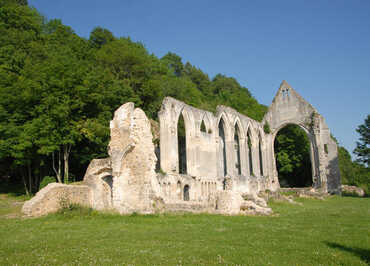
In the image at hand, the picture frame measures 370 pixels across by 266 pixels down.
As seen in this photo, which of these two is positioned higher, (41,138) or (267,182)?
(41,138)

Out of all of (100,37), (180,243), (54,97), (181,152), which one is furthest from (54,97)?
(100,37)

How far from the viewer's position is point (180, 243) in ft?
21.2

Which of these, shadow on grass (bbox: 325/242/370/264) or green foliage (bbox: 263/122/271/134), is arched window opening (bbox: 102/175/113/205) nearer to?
shadow on grass (bbox: 325/242/370/264)

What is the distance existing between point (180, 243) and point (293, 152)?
31.5 m

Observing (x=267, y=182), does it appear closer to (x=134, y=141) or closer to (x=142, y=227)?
(x=134, y=141)

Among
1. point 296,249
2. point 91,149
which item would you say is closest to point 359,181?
point 91,149

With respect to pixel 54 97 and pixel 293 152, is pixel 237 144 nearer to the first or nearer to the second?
pixel 293 152

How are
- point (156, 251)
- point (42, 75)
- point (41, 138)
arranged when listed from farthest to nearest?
point (42, 75) < point (41, 138) < point (156, 251)

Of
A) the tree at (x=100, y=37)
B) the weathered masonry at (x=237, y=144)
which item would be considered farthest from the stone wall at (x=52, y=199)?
the tree at (x=100, y=37)

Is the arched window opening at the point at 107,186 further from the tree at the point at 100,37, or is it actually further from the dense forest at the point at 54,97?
the tree at the point at 100,37

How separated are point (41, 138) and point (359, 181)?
3718 cm

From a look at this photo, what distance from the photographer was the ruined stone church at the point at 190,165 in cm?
1237

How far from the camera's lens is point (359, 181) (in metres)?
39.2

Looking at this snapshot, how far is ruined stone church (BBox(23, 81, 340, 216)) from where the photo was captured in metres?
12.4
